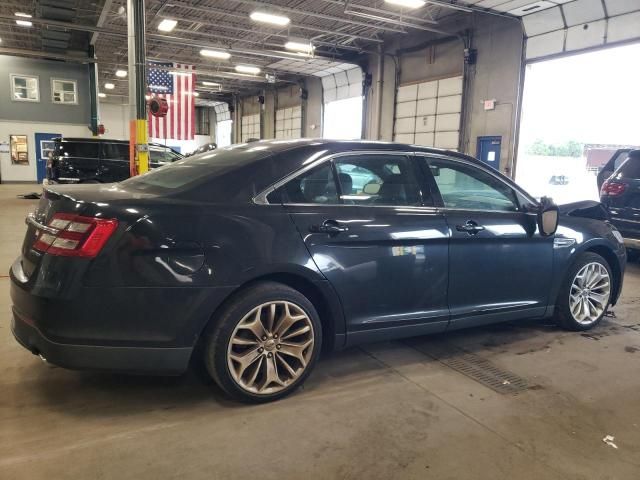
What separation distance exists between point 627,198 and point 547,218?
4079 mm

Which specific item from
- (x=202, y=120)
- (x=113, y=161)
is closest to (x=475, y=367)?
(x=113, y=161)

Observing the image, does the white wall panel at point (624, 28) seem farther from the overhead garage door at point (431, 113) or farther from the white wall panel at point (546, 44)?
the overhead garage door at point (431, 113)

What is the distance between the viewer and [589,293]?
4148 millimetres

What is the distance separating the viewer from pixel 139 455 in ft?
7.25

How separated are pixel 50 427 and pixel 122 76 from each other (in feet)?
91.8

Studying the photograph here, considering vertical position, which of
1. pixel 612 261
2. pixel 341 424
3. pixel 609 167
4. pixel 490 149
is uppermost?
pixel 490 149

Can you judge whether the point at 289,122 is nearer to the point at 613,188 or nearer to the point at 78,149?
the point at 78,149

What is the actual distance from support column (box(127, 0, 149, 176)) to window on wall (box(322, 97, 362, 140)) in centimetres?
1161

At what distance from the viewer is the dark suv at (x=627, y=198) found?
666 cm

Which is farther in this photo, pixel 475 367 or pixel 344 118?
pixel 344 118

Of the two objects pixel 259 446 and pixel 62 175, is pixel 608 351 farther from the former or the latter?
pixel 62 175

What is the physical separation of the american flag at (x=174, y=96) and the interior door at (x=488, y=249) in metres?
9.94

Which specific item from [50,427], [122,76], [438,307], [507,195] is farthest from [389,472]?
[122,76]

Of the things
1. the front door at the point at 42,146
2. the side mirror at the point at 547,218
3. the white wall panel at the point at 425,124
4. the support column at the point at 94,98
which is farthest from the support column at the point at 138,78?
the front door at the point at 42,146
